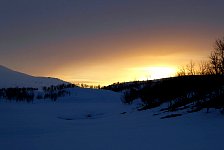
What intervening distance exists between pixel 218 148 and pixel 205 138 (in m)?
1.86

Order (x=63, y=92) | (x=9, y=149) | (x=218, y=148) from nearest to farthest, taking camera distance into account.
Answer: (x=218, y=148) < (x=9, y=149) < (x=63, y=92)

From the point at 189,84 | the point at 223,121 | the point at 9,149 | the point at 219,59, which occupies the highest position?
the point at 219,59

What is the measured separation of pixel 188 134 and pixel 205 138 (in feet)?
4.50

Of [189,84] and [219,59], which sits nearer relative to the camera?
[189,84]

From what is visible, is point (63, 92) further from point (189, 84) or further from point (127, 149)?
point (127, 149)

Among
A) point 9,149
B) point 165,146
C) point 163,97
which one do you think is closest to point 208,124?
point 165,146

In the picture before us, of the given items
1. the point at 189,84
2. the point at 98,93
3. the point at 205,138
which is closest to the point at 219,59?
the point at 189,84

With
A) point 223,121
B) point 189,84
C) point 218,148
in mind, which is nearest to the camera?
point 218,148

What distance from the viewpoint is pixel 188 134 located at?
44.5 feet

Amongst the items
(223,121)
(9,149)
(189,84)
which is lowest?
(9,149)

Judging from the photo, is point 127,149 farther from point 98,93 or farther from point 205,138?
point 98,93

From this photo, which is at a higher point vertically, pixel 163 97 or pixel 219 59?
pixel 219 59

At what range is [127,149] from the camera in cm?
1192

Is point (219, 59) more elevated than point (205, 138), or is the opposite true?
point (219, 59)
